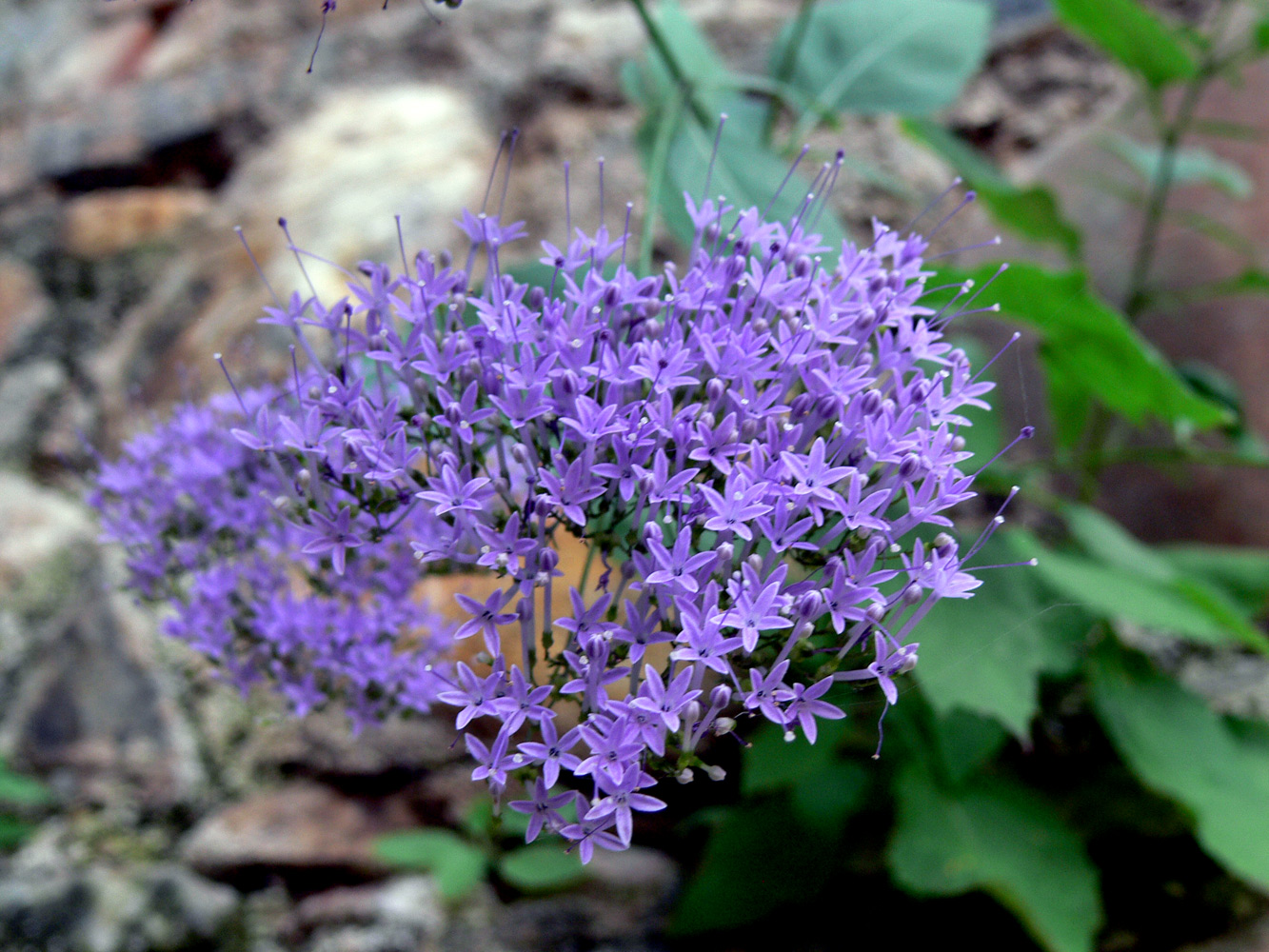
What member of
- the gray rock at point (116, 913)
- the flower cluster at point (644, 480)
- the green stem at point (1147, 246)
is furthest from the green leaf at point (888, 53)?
the gray rock at point (116, 913)

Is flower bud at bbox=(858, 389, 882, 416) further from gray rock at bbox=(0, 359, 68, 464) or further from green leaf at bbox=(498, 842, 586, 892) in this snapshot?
gray rock at bbox=(0, 359, 68, 464)

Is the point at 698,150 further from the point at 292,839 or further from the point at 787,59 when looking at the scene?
the point at 292,839

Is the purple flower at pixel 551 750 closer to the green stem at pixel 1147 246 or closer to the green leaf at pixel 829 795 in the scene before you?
the green leaf at pixel 829 795

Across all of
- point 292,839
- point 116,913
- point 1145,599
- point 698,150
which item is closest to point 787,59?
point 698,150

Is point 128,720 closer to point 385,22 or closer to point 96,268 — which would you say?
point 96,268

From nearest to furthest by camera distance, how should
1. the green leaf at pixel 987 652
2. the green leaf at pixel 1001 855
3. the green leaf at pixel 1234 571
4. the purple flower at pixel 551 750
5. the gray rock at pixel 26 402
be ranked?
1. the purple flower at pixel 551 750
2. the green leaf at pixel 987 652
3. the green leaf at pixel 1001 855
4. the green leaf at pixel 1234 571
5. the gray rock at pixel 26 402

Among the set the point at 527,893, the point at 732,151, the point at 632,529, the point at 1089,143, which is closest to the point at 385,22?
the point at 732,151
